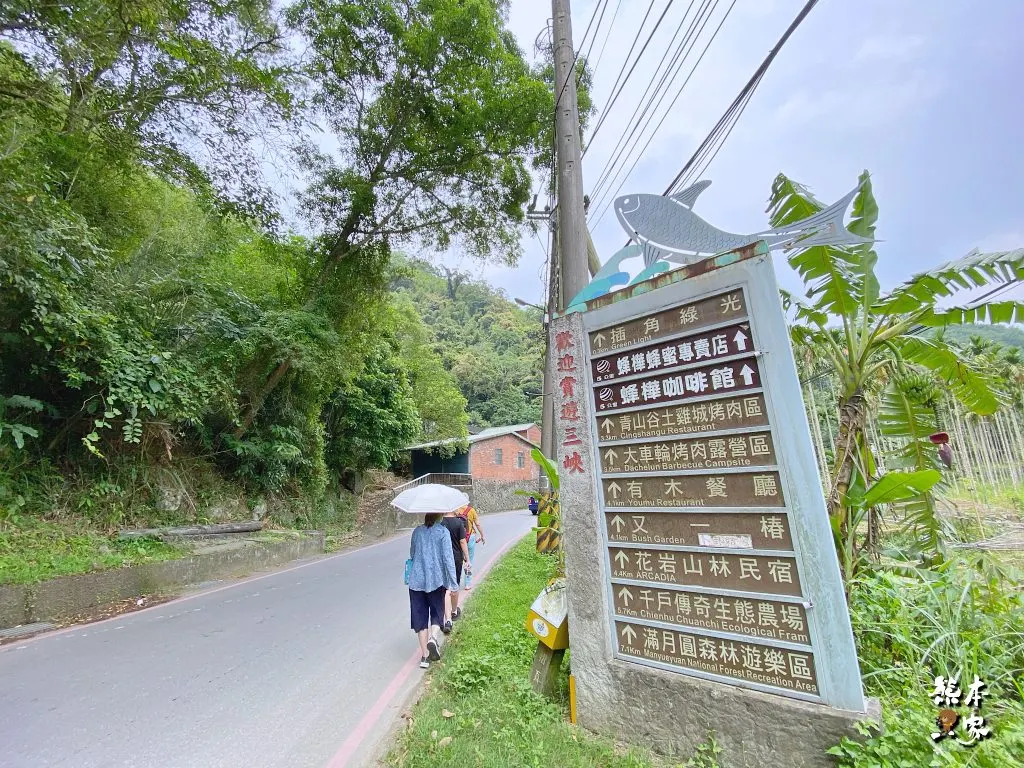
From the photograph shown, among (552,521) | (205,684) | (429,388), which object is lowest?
(205,684)

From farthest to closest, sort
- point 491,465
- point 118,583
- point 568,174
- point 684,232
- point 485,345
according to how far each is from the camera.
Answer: point 485,345 → point 491,465 → point 118,583 → point 568,174 → point 684,232

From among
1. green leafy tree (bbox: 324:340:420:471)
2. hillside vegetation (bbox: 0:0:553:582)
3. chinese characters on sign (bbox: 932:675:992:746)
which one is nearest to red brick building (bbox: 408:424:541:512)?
green leafy tree (bbox: 324:340:420:471)

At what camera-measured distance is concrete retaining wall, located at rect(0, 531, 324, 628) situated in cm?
546

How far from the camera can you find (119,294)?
7.07 metres

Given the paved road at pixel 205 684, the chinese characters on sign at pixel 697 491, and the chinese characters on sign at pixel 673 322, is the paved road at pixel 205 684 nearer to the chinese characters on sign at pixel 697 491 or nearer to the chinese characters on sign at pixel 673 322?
the chinese characters on sign at pixel 697 491

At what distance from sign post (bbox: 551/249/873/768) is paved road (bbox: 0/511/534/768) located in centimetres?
205

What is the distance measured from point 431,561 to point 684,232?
11.3 feet

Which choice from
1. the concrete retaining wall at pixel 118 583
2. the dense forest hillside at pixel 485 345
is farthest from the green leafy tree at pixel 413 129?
the dense forest hillside at pixel 485 345

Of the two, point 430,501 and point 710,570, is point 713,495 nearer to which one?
point 710,570

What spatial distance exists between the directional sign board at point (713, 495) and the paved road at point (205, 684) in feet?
7.63

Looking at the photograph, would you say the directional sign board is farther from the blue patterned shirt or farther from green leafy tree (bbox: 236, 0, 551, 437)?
green leafy tree (bbox: 236, 0, 551, 437)

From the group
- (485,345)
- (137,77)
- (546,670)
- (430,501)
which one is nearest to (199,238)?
(137,77)

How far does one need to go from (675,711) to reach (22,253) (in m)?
8.14

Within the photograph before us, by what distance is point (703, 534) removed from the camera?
2732mm
